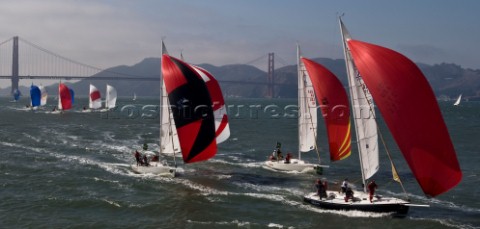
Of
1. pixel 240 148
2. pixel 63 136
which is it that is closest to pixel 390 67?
pixel 240 148

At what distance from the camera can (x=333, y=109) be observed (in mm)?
28578

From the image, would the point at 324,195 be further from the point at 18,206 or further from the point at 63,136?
the point at 63,136

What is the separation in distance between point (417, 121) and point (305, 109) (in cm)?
1389

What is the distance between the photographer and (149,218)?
2120 cm

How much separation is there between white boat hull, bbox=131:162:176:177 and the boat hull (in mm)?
9539

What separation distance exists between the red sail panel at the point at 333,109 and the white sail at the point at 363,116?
681cm

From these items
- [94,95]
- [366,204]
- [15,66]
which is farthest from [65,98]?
[15,66]

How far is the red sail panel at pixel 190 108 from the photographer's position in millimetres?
→ 26875

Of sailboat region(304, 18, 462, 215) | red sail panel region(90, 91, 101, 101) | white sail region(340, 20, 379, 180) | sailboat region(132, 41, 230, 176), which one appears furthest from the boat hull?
red sail panel region(90, 91, 101, 101)

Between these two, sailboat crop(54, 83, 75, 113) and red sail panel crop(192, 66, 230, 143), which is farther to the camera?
sailboat crop(54, 83, 75, 113)

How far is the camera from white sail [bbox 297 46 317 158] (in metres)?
31.3

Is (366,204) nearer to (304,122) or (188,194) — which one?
(188,194)

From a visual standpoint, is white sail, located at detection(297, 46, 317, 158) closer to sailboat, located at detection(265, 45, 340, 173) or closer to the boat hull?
sailboat, located at detection(265, 45, 340, 173)

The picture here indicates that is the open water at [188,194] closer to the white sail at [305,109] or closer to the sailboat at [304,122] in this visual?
the sailboat at [304,122]
